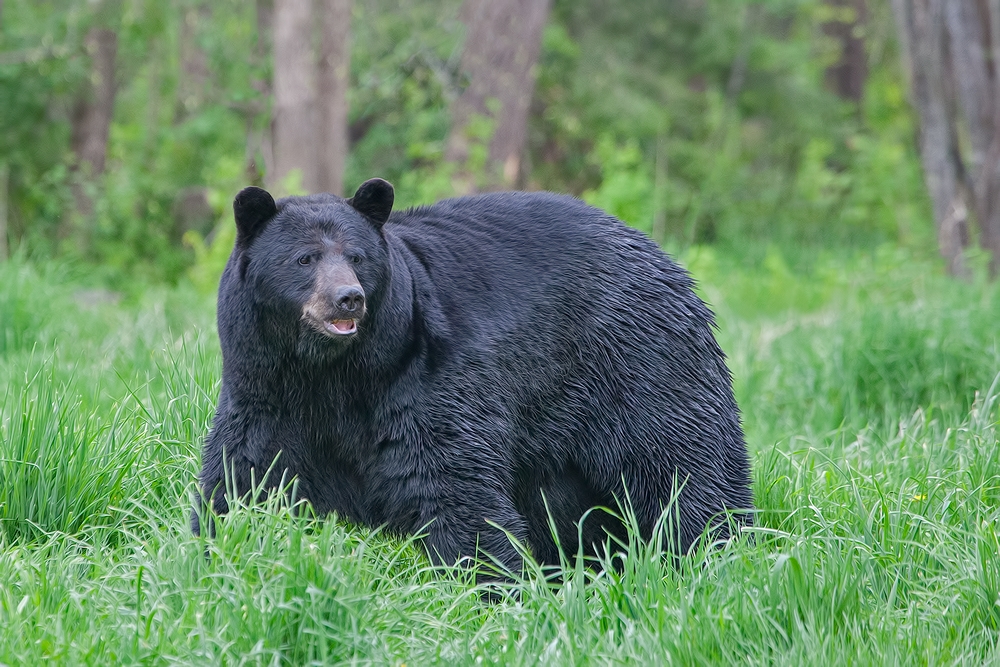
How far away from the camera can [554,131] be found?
51.7 feet

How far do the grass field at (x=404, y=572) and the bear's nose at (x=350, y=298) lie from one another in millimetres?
625

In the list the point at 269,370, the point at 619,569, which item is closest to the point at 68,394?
the point at 269,370

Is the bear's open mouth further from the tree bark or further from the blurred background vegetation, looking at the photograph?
the tree bark

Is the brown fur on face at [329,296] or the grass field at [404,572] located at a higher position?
the brown fur on face at [329,296]

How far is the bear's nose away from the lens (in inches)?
127

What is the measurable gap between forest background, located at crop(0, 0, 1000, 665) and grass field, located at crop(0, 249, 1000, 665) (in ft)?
0.04

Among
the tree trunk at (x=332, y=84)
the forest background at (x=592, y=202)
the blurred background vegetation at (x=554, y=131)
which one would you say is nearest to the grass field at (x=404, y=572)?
the forest background at (x=592, y=202)

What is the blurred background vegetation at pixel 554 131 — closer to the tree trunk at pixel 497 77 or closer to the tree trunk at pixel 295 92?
the tree trunk at pixel 497 77

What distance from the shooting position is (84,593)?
117 inches

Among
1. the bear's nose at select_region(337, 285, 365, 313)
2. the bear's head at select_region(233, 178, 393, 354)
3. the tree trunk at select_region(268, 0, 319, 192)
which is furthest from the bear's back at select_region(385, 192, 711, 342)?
the tree trunk at select_region(268, 0, 319, 192)

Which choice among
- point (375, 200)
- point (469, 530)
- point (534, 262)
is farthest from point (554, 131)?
point (469, 530)

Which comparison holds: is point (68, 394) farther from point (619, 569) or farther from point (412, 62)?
point (412, 62)

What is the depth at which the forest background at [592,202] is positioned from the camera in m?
2.89

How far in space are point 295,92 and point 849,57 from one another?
13.8 meters
